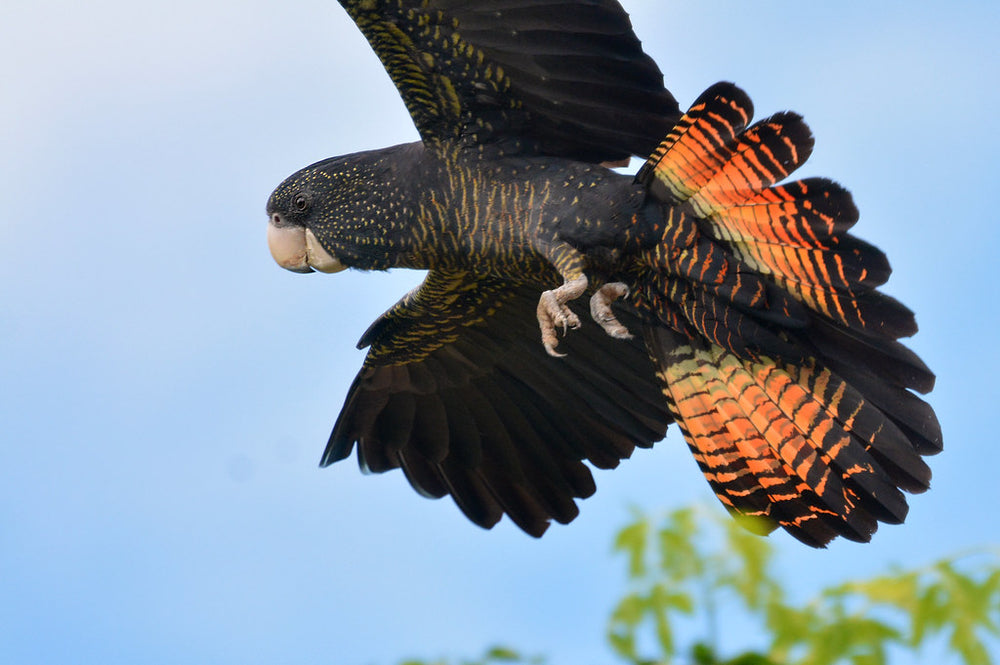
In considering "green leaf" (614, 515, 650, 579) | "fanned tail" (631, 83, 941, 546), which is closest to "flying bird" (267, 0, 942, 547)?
"fanned tail" (631, 83, 941, 546)

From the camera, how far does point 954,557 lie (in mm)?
1731

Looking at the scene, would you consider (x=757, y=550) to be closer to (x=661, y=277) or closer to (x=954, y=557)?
(x=954, y=557)

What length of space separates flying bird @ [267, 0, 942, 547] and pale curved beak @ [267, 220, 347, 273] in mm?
11

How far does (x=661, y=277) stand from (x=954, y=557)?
10.9 ft

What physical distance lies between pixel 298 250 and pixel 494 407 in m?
1.37

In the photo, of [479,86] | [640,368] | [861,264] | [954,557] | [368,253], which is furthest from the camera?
[640,368]

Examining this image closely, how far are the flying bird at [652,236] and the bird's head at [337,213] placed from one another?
0.03 feet

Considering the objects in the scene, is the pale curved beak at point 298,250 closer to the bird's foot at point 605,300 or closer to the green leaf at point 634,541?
the bird's foot at point 605,300

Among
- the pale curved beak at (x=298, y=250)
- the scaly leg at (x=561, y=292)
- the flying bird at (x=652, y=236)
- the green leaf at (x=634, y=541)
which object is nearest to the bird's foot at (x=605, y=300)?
the flying bird at (x=652, y=236)

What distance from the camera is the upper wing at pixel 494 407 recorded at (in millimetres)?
6051

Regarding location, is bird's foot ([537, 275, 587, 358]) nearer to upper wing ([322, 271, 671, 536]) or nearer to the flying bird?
the flying bird

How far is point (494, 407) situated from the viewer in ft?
20.9

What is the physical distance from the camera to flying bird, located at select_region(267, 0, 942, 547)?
454 centimetres

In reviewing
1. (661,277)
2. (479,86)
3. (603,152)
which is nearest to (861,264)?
(661,277)
